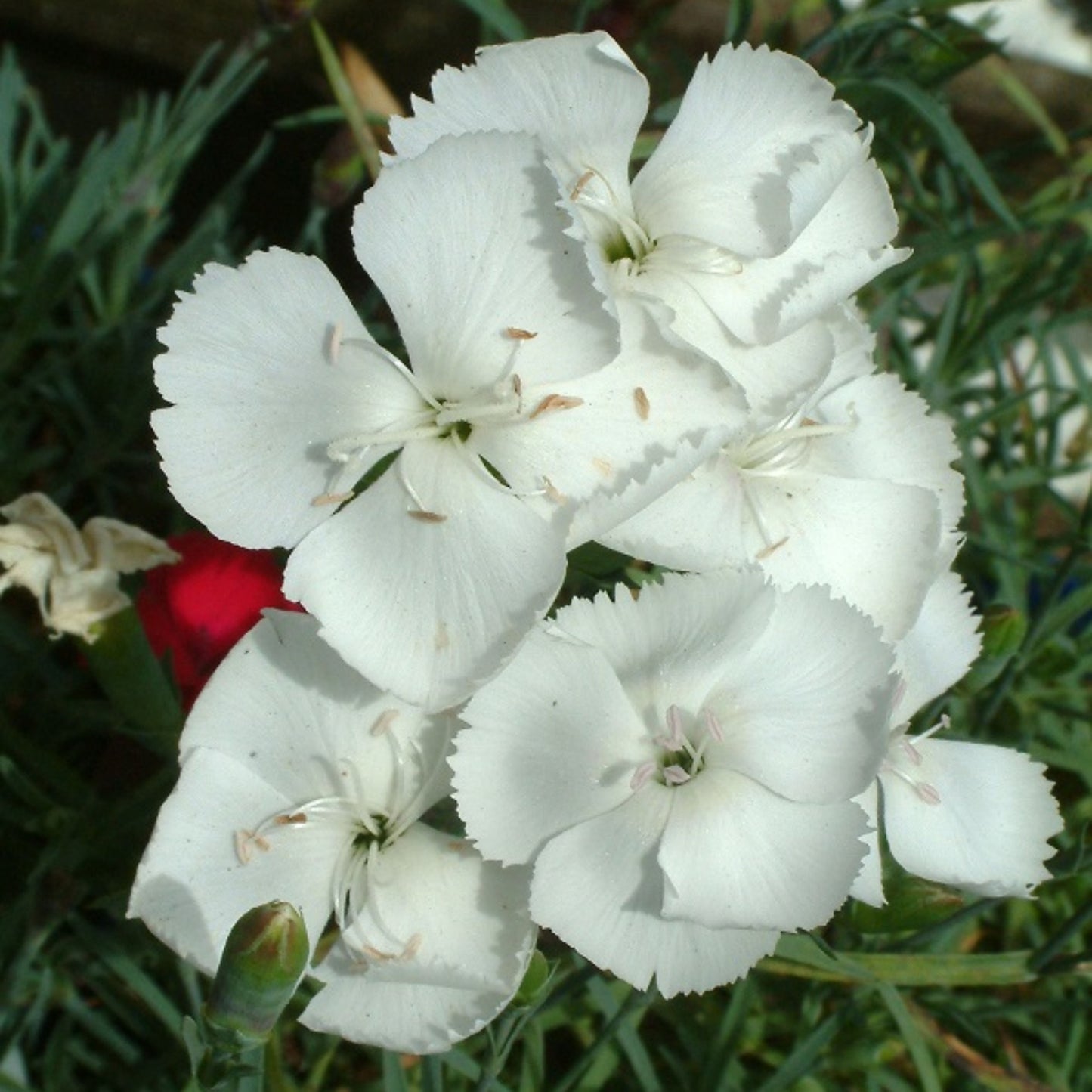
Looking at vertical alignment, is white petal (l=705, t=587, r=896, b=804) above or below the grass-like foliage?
above

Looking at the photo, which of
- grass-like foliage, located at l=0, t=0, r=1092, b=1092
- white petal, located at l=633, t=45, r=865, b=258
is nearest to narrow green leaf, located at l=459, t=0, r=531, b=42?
grass-like foliage, located at l=0, t=0, r=1092, b=1092

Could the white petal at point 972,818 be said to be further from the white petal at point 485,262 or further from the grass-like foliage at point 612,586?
the white petal at point 485,262

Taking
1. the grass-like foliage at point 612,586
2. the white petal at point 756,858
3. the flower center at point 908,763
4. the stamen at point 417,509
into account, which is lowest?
the grass-like foliage at point 612,586

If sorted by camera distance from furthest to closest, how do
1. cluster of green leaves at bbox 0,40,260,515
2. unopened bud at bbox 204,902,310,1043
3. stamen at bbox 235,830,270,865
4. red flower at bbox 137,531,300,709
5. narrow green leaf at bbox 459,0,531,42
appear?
1. cluster of green leaves at bbox 0,40,260,515
2. narrow green leaf at bbox 459,0,531,42
3. red flower at bbox 137,531,300,709
4. stamen at bbox 235,830,270,865
5. unopened bud at bbox 204,902,310,1043

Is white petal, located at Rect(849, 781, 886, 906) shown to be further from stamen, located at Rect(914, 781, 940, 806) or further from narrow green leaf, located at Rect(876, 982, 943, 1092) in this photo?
narrow green leaf, located at Rect(876, 982, 943, 1092)

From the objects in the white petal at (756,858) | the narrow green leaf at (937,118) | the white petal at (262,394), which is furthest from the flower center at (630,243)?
the narrow green leaf at (937,118)

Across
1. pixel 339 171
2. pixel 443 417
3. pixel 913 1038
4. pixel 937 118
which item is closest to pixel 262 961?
pixel 443 417
